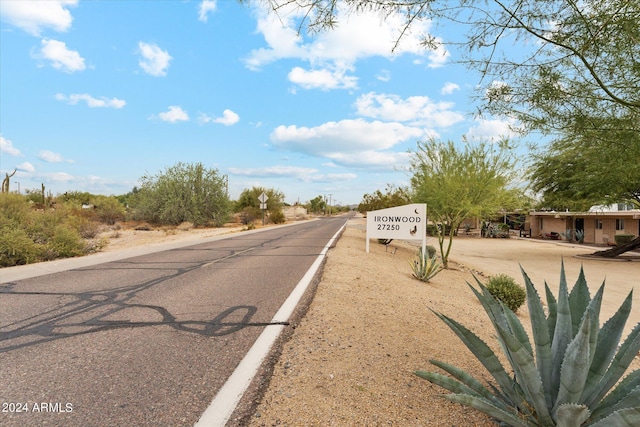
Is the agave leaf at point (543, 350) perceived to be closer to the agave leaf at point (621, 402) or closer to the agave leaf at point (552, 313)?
the agave leaf at point (621, 402)

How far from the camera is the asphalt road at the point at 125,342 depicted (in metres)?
2.80

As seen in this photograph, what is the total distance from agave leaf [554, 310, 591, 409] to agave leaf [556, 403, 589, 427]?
165 millimetres

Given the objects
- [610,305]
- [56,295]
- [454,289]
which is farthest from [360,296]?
[610,305]

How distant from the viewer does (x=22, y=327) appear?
477cm

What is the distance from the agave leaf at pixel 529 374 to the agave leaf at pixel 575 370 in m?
0.10

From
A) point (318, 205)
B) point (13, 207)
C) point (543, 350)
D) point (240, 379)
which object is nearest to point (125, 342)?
point (240, 379)

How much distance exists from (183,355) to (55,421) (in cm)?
129

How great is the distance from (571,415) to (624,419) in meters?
0.24

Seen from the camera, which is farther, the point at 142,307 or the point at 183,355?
the point at 142,307

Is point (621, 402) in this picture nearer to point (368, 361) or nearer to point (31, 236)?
point (368, 361)

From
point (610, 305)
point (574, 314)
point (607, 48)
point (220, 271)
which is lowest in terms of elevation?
point (610, 305)

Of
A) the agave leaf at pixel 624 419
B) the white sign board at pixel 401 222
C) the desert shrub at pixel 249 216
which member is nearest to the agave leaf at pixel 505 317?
the agave leaf at pixel 624 419

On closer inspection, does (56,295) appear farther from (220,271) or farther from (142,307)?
(220,271)

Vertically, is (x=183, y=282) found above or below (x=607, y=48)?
below
